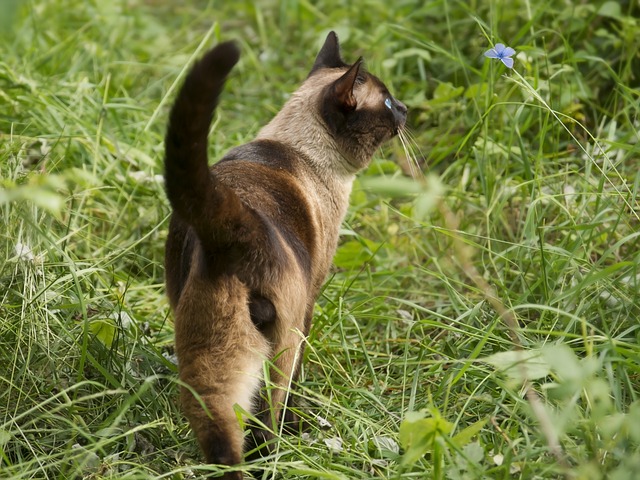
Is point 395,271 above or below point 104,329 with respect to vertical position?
below

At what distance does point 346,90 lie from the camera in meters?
2.90

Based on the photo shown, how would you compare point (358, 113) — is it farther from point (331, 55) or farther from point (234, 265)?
point (234, 265)

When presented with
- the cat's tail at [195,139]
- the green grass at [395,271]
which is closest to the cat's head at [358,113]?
the green grass at [395,271]

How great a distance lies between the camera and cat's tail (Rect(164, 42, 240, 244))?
2002mm

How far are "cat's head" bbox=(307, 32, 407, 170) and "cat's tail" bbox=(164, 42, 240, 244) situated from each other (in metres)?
0.86

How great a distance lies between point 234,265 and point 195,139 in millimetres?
348

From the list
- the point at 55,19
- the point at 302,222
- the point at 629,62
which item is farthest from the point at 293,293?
the point at 55,19

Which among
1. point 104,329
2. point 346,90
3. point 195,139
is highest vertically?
point 195,139

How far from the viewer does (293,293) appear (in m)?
2.37

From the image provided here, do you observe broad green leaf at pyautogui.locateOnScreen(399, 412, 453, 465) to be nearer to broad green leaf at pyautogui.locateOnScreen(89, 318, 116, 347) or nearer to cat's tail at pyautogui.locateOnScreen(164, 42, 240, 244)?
cat's tail at pyautogui.locateOnScreen(164, 42, 240, 244)

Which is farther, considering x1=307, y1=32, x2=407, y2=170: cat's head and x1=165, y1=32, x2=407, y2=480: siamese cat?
x1=307, y1=32, x2=407, y2=170: cat's head

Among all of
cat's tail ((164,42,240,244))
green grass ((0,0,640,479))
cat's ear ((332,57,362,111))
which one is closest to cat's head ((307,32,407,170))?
cat's ear ((332,57,362,111))

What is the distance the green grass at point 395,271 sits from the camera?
2.15m

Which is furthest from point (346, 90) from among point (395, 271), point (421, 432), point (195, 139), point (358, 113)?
point (421, 432)
